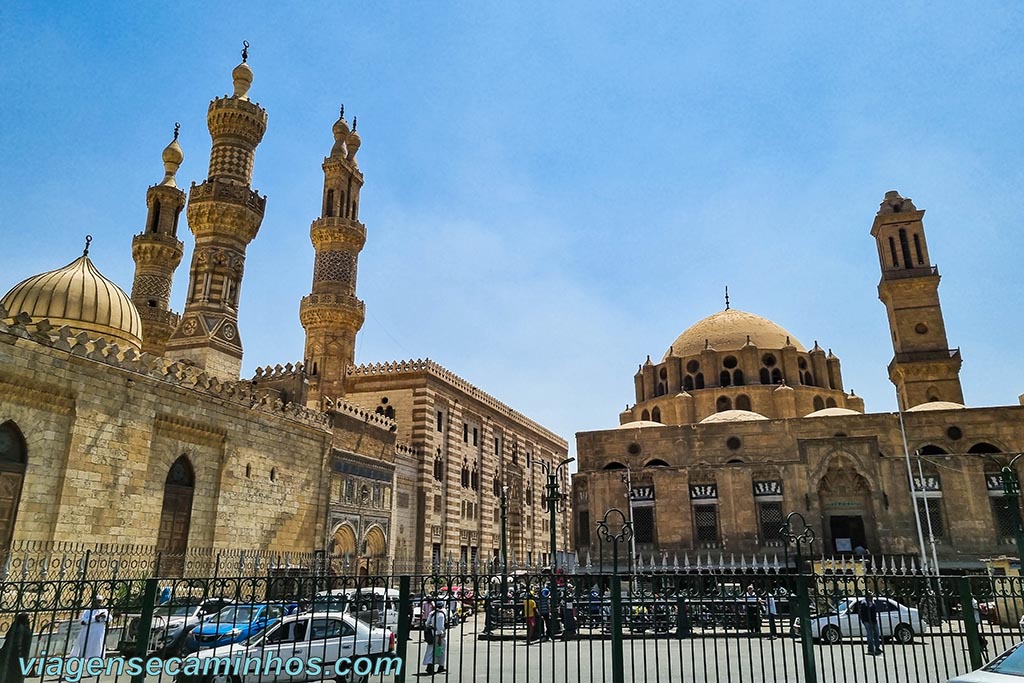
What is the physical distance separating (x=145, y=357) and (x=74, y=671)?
395 inches

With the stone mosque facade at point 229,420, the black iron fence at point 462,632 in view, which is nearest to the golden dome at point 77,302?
the stone mosque facade at point 229,420

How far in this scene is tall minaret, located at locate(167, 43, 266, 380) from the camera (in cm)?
2356

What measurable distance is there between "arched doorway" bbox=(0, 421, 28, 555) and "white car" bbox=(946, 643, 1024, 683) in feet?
53.5

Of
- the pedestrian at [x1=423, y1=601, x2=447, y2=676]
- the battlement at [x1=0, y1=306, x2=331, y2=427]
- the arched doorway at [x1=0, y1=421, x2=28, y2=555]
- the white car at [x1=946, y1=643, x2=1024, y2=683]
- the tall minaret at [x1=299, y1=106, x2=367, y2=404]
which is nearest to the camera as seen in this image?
the white car at [x1=946, y1=643, x2=1024, y2=683]

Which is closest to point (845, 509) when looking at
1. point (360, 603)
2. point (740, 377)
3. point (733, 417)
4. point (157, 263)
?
point (733, 417)

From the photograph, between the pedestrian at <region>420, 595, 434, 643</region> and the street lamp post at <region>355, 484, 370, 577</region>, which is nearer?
the pedestrian at <region>420, 595, 434, 643</region>

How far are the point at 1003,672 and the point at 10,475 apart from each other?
1684 cm

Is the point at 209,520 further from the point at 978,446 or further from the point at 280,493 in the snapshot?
the point at 978,446

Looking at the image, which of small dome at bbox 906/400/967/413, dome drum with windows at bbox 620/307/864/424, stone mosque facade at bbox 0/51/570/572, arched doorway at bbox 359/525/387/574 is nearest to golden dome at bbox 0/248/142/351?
stone mosque facade at bbox 0/51/570/572

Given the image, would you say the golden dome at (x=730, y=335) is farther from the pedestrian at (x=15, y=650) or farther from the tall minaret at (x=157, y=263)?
the pedestrian at (x=15, y=650)

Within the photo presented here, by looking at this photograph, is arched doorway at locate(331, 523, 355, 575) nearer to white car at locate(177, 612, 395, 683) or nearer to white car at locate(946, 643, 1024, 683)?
white car at locate(177, 612, 395, 683)

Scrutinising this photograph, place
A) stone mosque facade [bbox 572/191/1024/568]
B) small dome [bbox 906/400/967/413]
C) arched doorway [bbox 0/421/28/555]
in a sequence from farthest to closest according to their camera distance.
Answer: small dome [bbox 906/400/967/413], stone mosque facade [bbox 572/191/1024/568], arched doorway [bbox 0/421/28/555]

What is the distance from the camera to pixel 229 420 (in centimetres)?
1966

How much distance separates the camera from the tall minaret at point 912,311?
36.8 metres
